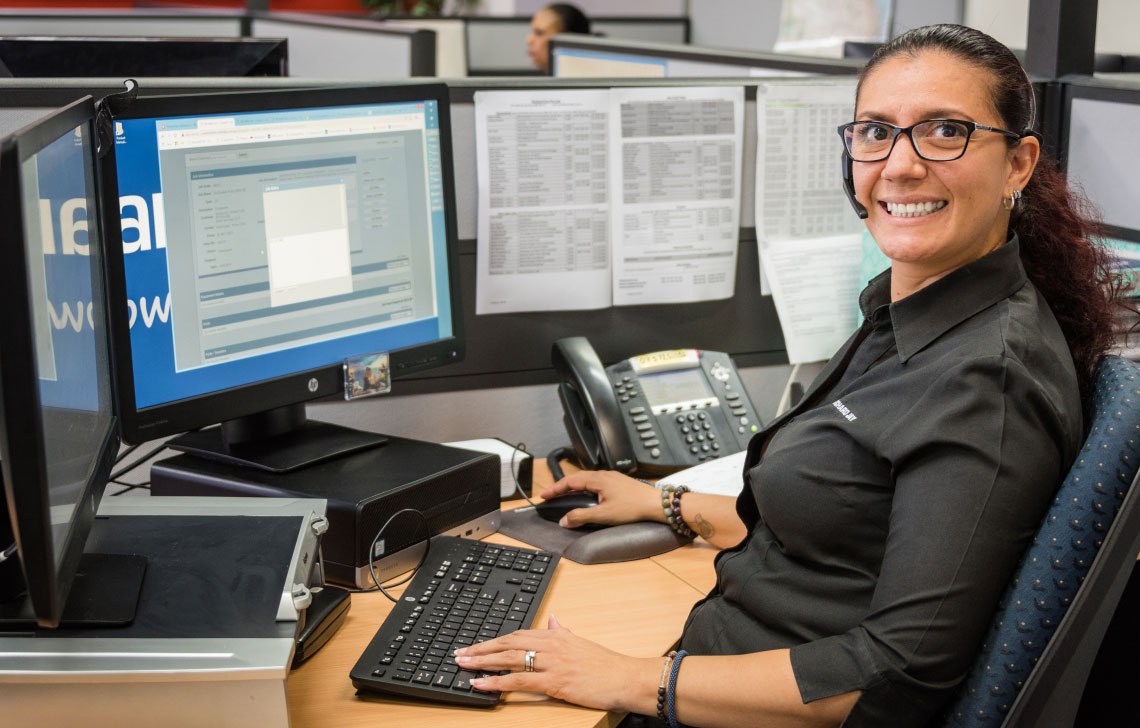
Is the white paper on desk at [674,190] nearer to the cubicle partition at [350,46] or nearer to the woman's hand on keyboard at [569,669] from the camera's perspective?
the woman's hand on keyboard at [569,669]

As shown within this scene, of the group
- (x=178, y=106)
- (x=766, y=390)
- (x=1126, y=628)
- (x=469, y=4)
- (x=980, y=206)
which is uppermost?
(x=469, y=4)

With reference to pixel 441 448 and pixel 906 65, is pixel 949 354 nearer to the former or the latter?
pixel 906 65

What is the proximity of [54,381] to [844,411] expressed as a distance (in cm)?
A: 64

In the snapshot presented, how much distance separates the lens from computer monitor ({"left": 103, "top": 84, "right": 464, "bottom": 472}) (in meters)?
1.05

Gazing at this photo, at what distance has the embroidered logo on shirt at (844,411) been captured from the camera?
37.8 inches

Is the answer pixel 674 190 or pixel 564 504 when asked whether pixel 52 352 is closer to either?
pixel 564 504

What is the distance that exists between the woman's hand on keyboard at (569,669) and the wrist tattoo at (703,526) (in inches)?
12.1

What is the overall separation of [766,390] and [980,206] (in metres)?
0.70

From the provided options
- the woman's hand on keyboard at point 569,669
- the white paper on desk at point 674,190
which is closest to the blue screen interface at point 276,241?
the white paper on desk at point 674,190

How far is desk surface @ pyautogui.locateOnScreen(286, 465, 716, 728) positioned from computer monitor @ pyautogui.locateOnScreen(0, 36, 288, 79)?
831mm

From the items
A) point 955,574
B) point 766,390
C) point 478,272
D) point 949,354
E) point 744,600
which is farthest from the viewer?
point 766,390

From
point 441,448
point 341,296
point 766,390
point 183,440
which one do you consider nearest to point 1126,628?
point 766,390

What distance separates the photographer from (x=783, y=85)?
5.03 ft

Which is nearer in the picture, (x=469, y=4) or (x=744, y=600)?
(x=744, y=600)
